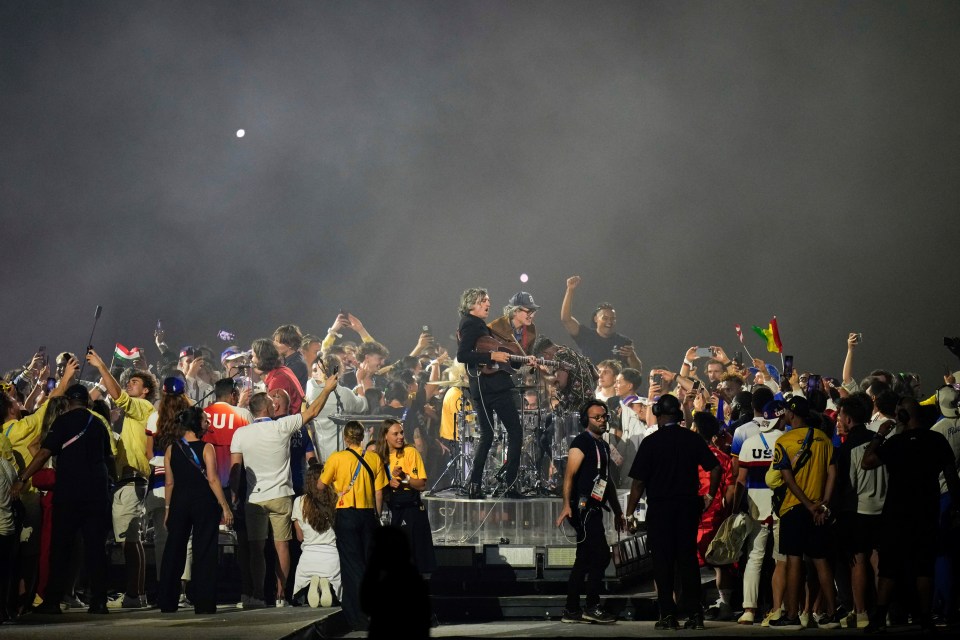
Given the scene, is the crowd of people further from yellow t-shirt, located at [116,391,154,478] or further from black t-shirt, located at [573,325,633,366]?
black t-shirt, located at [573,325,633,366]

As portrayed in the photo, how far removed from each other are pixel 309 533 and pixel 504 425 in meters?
2.63

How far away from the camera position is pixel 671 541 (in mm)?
7684

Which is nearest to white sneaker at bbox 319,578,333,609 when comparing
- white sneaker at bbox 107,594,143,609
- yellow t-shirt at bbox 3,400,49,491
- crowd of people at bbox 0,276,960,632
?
crowd of people at bbox 0,276,960,632

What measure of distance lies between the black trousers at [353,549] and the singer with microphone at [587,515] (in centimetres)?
149

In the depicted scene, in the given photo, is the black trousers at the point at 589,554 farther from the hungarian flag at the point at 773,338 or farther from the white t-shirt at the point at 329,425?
the white t-shirt at the point at 329,425

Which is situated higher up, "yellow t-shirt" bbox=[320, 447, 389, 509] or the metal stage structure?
"yellow t-shirt" bbox=[320, 447, 389, 509]

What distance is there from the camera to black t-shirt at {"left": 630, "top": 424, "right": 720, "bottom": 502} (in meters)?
7.70

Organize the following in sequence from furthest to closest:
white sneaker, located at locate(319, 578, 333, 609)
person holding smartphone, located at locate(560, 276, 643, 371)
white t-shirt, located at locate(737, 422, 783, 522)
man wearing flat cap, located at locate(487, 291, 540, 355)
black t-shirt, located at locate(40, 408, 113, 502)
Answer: person holding smartphone, located at locate(560, 276, 643, 371) → man wearing flat cap, located at locate(487, 291, 540, 355) → white sneaker, located at locate(319, 578, 333, 609) → black t-shirt, located at locate(40, 408, 113, 502) → white t-shirt, located at locate(737, 422, 783, 522)

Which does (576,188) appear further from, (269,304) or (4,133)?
(4,133)

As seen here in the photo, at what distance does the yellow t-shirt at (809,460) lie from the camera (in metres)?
7.77

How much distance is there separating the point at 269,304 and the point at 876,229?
10.9 m

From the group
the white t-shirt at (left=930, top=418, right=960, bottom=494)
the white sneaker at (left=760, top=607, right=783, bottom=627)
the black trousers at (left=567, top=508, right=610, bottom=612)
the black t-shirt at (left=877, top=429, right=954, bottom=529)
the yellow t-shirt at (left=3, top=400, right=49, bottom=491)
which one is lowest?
the white sneaker at (left=760, top=607, right=783, bottom=627)

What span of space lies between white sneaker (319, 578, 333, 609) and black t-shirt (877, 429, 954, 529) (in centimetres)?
448

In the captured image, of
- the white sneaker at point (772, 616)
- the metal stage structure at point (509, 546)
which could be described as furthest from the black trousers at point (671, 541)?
the metal stage structure at point (509, 546)
